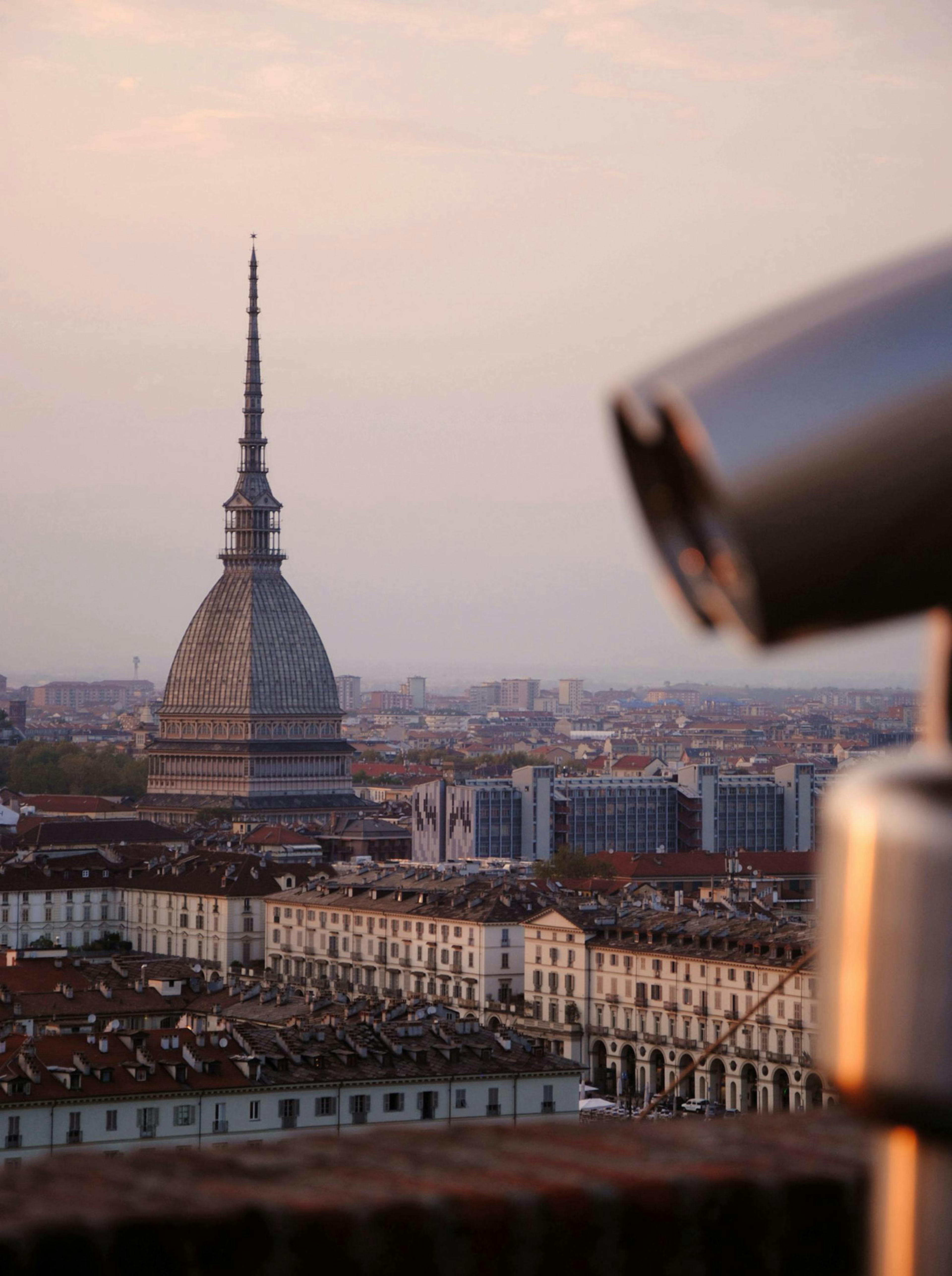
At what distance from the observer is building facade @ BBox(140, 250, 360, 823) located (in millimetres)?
109250

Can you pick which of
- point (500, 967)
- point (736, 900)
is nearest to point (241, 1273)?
point (500, 967)

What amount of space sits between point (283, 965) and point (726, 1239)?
186 feet

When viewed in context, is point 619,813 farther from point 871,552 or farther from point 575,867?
point 871,552

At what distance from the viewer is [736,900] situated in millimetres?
56969

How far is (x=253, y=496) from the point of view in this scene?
116 meters

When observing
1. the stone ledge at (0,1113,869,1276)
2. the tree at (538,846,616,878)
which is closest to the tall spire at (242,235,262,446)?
the tree at (538,846,616,878)

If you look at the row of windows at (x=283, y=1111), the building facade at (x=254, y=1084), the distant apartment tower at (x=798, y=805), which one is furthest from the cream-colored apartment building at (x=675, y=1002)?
the distant apartment tower at (x=798, y=805)

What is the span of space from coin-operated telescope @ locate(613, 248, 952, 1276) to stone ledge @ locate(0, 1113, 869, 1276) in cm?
46

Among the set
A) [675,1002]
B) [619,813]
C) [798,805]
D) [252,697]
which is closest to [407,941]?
[675,1002]

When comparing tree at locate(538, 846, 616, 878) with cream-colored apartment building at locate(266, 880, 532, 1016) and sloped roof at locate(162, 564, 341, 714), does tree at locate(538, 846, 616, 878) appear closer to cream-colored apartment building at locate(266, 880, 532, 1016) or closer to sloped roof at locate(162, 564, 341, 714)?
cream-colored apartment building at locate(266, 880, 532, 1016)

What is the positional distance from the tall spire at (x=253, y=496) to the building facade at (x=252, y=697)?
0.17ft

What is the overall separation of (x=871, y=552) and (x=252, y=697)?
112 meters

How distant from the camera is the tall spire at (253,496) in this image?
115938mm

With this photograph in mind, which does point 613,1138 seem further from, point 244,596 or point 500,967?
point 244,596
